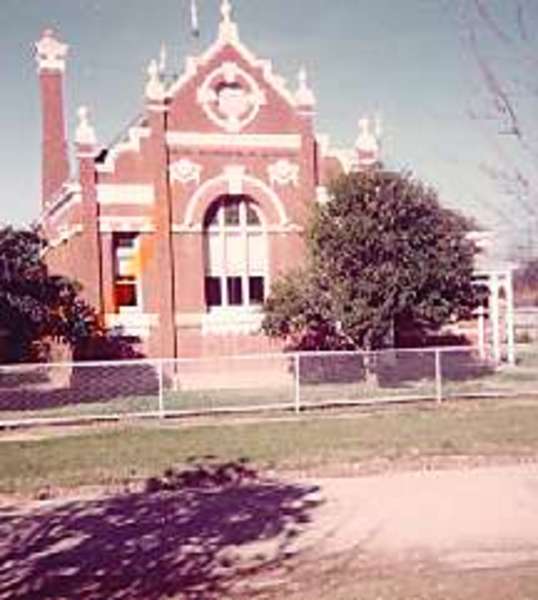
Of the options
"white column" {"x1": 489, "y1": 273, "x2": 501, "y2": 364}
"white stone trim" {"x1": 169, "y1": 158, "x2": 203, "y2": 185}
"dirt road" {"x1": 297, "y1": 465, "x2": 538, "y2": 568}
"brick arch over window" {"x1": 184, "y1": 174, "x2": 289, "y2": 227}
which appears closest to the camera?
"dirt road" {"x1": 297, "y1": 465, "x2": 538, "y2": 568}

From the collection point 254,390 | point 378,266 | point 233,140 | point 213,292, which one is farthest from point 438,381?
point 233,140

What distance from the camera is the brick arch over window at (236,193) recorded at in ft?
91.1

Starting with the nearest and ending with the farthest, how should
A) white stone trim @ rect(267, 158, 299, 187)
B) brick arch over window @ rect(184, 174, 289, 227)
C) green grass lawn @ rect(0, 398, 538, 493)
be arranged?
green grass lawn @ rect(0, 398, 538, 493), brick arch over window @ rect(184, 174, 289, 227), white stone trim @ rect(267, 158, 299, 187)

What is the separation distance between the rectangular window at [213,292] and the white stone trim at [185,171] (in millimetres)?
2842

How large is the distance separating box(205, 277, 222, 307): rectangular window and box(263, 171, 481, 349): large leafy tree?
3.87 meters

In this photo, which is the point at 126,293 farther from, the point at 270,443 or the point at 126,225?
the point at 270,443

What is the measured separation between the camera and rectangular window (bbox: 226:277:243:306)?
93.5ft

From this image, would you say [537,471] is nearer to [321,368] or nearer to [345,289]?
[321,368]

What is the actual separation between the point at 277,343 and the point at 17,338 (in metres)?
8.69

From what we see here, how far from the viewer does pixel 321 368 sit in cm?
2122

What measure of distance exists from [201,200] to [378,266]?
678cm

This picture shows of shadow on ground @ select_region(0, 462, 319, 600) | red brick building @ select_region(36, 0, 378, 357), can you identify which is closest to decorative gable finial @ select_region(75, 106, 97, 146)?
red brick building @ select_region(36, 0, 378, 357)

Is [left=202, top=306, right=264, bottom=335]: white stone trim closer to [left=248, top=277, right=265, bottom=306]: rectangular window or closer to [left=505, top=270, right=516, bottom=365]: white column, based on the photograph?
[left=248, top=277, right=265, bottom=306]: rectangular window

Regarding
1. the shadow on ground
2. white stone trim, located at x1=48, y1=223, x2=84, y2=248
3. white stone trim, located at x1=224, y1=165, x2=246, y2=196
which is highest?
white stone trim, located at x1=224, y1=165, x2=246, y2=196
